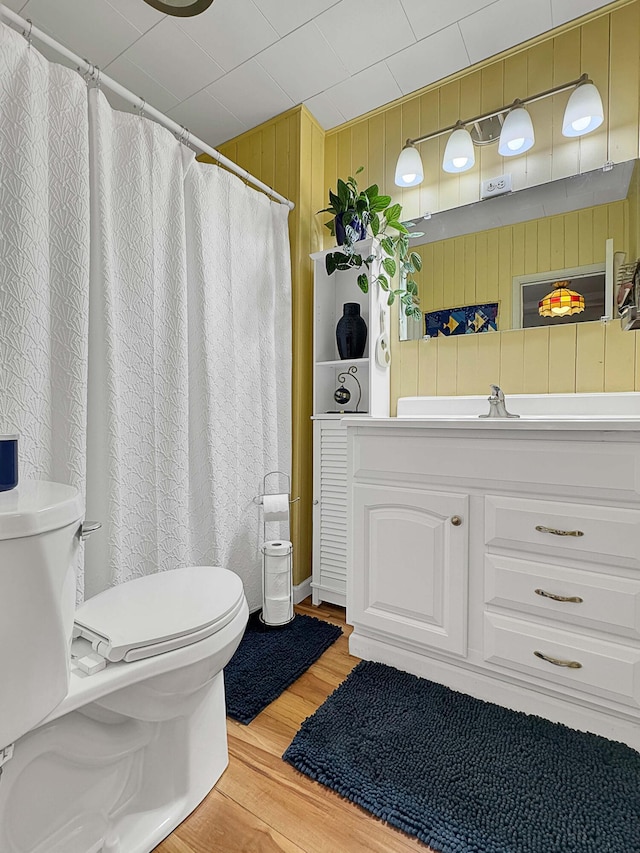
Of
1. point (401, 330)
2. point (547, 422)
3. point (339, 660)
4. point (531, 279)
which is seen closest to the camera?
point (547, 422)

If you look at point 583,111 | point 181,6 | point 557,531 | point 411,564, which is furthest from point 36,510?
point 583,111

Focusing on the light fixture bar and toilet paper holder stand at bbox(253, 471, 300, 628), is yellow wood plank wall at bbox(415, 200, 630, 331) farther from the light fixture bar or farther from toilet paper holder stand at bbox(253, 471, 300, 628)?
toilet paper holder stand at bbox(253, 471, 300, 628)

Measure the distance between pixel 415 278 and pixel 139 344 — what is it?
4.15ft

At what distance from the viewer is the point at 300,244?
2.16 meters

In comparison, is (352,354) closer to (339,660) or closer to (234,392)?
(234,392)

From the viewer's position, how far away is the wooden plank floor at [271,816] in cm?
90

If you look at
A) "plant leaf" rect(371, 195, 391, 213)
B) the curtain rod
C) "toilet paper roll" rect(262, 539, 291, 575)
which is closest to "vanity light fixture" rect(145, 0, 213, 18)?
the curtain rod

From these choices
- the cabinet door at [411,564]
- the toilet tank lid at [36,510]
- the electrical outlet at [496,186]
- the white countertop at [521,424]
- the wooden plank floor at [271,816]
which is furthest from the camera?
the electrical outlet at [496,186]

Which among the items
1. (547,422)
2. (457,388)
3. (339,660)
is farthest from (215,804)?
(457,388)

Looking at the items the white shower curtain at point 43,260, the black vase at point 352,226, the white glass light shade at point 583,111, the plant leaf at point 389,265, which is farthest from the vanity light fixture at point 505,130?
the white shower curtain at point 43,260

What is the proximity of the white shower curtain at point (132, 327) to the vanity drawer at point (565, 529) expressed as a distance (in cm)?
102

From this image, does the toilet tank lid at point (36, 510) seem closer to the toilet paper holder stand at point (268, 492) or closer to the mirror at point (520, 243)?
the toilet paper holder stand at point (268, 492)

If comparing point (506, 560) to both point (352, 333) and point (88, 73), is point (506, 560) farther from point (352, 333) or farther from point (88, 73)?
point (88, 73)

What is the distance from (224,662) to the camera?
997 millimetres
